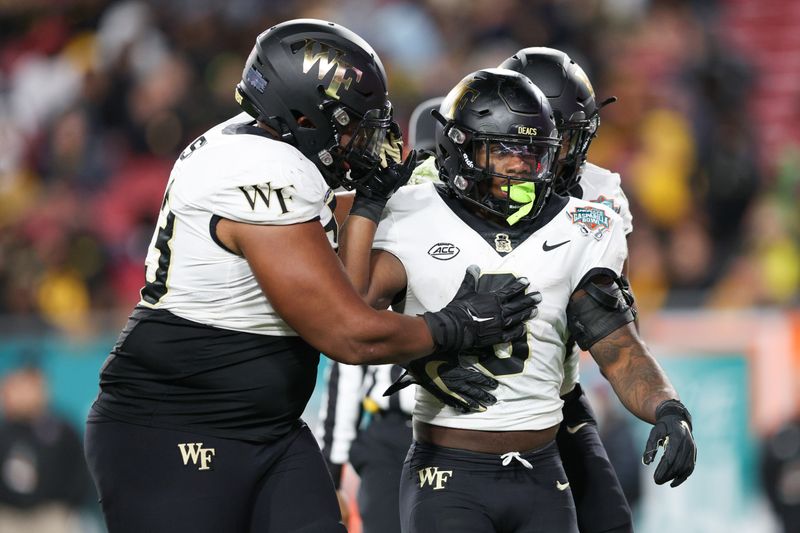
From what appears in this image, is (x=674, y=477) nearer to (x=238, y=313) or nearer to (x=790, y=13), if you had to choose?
(x=238, y=313)

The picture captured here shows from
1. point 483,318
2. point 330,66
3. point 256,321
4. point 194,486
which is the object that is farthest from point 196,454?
point 330,66

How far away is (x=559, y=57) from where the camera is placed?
13.8 feet

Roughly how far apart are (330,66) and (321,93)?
Result: 8 cm

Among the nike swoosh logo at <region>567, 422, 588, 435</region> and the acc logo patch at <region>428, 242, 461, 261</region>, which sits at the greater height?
the acc logo patch at <region>428, 242, 461, 261</region>

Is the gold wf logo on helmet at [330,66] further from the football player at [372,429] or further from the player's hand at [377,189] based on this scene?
the football player at [372,429]

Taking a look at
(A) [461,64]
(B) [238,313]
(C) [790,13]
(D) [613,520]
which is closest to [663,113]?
(A) [461,64]

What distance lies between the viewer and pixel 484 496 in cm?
341

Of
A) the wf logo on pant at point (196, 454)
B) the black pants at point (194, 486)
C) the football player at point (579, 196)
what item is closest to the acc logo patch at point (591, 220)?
the football player at point (579, 196)

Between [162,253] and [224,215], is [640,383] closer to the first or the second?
[224,215]

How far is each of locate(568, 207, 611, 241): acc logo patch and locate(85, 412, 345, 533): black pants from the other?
3.36ft

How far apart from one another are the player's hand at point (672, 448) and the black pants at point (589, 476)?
1.96 feet

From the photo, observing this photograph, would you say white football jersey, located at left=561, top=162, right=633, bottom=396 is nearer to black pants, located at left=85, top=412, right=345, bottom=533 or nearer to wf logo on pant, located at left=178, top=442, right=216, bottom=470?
black pants, located at left=85, top=412, right=345, bottom=533

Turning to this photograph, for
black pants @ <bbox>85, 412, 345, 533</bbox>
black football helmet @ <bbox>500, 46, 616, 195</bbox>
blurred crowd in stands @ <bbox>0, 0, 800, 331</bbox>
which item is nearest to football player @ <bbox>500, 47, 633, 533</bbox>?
black football helmet @ <bbox>500, 46, 616, 195</bbox>

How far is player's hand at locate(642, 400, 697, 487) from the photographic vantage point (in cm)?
322
